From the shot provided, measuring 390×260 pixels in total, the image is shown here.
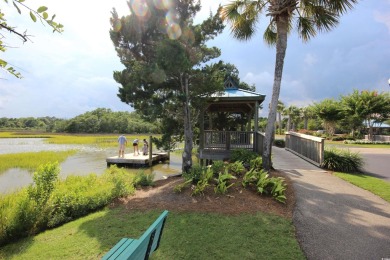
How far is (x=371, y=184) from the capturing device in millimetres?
7715

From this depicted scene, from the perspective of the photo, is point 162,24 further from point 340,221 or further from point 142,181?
point 340,221

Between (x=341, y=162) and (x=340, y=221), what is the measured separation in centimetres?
597

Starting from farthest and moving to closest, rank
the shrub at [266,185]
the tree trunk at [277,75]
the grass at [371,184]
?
the tree trunk at [277,75], the grass at [371,184], the shrub at [266,185]

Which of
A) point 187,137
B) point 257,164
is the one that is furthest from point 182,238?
point 187,137

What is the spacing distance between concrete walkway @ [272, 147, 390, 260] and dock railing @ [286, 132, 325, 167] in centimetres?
287

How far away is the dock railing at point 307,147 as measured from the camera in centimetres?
1056

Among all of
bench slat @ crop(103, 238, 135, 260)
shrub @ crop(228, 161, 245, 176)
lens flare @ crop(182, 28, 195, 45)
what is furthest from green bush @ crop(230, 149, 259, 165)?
bench slat @ crop(103, 238, 135, 260)

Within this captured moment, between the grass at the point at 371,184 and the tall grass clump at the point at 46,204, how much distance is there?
23.0 feet

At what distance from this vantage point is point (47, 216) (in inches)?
219

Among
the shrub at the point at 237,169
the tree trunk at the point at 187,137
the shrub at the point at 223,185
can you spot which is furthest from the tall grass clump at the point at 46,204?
the tree trunk at the point at 187,137

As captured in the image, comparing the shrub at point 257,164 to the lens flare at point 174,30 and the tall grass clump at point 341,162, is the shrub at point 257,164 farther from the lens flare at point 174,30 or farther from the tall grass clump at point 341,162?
the lens flare at point 174,30

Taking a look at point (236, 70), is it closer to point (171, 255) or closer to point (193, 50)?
point (193, 50)

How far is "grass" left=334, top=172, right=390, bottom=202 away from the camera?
671 centimetres

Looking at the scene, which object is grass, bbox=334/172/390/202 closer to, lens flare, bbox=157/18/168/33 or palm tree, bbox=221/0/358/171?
palm tree, bbox=221/0/358/171
